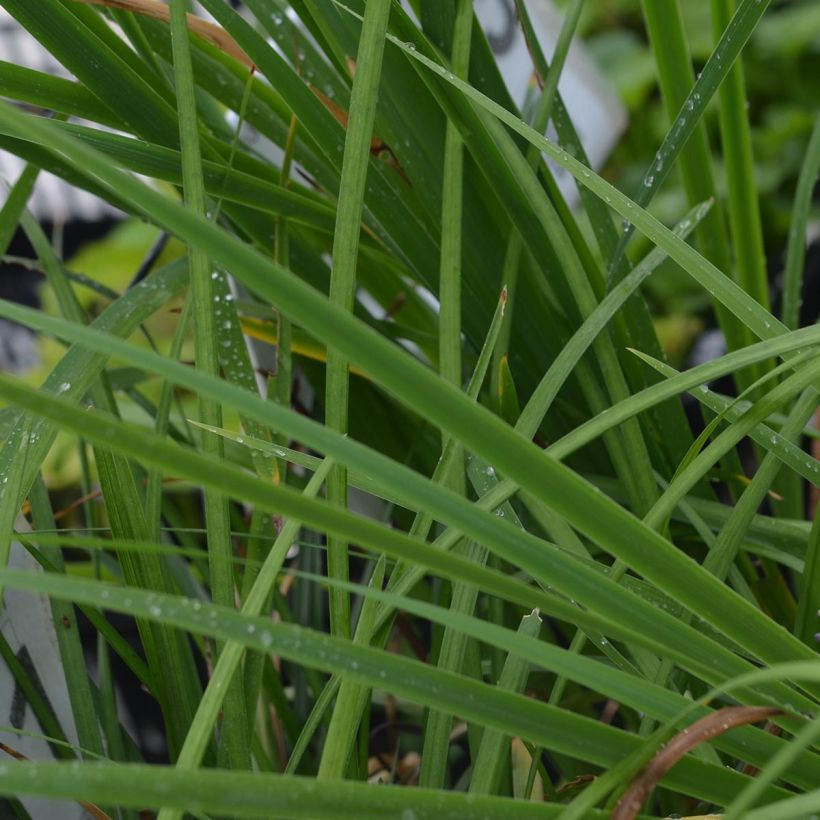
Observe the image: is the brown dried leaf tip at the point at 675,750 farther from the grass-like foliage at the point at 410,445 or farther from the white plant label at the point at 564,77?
the white plant label at the point at 564,77

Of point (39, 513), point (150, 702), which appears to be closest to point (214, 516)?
point (39, 513)

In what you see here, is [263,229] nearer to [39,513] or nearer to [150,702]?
[39,513]

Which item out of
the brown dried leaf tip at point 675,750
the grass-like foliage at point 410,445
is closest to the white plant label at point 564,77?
the grass-like foliage at point 410,445

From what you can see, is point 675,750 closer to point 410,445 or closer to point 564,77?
point 410,445

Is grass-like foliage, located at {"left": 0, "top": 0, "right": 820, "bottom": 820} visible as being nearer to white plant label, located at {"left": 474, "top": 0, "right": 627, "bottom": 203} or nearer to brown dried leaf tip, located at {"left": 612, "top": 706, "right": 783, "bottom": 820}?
brown dried leaf tip, located at {"left": 612, "top": 706, "right": 783, "bottom": 820}

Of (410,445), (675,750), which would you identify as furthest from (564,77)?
(675,750)

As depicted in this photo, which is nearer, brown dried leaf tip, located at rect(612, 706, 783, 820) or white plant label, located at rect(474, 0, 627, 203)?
brown dried leaf tip, located at rect(612, 706, 783, 820)

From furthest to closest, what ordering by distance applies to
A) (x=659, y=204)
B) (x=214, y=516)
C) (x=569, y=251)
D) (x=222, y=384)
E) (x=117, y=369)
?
(x=659, y=204)
(x=117, y=369)
(x=569, y=251)
(x=214, y=516)
(x=222, y=384)

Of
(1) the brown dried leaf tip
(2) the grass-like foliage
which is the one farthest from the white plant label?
(1) the brown dried leaf tip
